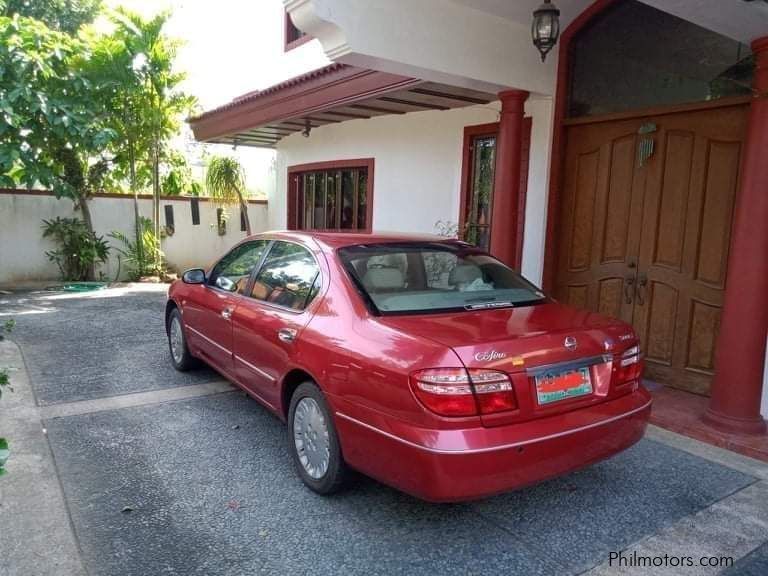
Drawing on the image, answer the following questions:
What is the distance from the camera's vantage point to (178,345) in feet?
17.8

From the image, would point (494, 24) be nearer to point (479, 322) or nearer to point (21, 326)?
point (479, 322)

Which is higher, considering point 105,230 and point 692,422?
point 105,230

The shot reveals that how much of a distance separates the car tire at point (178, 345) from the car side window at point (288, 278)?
5.20ft

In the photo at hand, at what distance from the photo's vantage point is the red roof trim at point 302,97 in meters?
5.91

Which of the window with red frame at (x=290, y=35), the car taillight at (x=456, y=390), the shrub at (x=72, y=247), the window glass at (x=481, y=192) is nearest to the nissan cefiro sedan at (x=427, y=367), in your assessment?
the car taillight at (x=456, y=390)

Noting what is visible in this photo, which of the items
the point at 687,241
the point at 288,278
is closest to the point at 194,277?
the point at 288,278

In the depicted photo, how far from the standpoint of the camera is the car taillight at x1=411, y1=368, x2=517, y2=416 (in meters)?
2.50

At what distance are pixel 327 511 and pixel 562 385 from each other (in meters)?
1.38

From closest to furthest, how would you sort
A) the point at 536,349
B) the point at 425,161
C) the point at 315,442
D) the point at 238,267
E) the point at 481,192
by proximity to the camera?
the point at 536,349, the point at 315,442, the point at 238,267, the point at 481,192, the point at 425,161

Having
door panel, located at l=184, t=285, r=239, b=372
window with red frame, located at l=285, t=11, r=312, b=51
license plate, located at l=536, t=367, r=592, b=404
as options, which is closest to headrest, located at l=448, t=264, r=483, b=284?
license plate, located at l=536, t=367, r=592, b=404

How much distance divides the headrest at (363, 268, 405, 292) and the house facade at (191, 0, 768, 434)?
2091 millimetres

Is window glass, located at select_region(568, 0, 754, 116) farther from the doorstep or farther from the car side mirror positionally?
the car side mirror

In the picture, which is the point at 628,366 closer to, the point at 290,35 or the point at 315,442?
the point at 315,442

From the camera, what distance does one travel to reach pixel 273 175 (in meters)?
13.1
